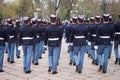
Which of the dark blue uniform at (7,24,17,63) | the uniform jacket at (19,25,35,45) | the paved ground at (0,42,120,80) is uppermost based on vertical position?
the uniform jacket at (19,25,35,45)

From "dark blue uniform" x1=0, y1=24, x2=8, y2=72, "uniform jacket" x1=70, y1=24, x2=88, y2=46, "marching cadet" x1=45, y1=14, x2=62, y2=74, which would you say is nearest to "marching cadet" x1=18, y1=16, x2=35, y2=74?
"marching cadet" x1=45, y1=14, x2=62, y2=74

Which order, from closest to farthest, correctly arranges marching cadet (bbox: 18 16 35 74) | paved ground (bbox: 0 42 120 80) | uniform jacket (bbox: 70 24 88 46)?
paved ground (bbox: 0 42 120 80) < uniform jacket (bbox: 70 24 88 46) < marching cadet (bbox: 18 16 35 74)

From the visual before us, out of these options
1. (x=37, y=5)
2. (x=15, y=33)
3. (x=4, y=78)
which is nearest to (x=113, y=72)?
(x=4, y=78)

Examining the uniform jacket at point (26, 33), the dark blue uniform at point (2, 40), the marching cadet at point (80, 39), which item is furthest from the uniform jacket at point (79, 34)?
the dark blue uniform at point (2, 40)

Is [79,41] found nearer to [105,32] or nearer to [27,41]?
[105,32]

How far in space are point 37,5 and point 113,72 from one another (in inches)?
1828

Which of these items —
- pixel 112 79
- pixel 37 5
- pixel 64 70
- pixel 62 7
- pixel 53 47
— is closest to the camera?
pixel 112 79

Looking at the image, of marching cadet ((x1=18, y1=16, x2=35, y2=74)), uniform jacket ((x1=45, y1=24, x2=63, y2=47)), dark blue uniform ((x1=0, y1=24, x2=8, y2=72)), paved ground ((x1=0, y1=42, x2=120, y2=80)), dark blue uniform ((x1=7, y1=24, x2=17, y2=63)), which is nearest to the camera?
paved ground ((x1=0, y1=42, x2=120, y2=80))

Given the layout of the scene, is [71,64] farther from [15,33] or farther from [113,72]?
[15,33]

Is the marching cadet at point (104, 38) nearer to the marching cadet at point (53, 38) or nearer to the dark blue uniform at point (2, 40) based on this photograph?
the marching cadet at point (53, 38)

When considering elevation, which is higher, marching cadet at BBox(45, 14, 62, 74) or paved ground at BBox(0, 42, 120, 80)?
marching cadet at BBox(45, 14, 62, 74)

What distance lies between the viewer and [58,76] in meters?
9.83

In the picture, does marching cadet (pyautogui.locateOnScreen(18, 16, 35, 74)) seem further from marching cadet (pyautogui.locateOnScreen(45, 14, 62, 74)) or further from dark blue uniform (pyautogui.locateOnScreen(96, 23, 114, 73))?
dark blue uniform (pyautogui.locateOnScreen(96, 23, 114, 73))

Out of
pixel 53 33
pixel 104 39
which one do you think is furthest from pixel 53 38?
pixel 104 39
